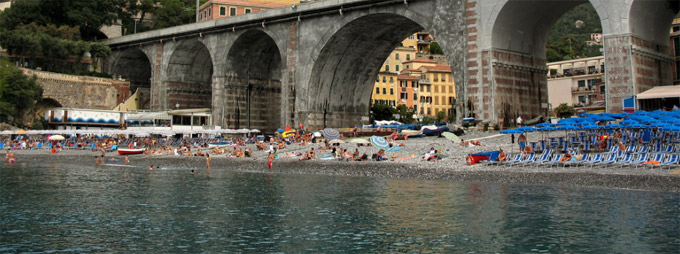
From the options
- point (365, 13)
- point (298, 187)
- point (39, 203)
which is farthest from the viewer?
point (365, 13)

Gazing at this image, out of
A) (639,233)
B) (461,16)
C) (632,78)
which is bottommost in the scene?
(639,233)

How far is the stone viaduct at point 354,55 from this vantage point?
41.6m

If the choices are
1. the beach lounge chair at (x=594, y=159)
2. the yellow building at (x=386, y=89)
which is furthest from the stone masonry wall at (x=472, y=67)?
the yellow building at (x=386, y=89)

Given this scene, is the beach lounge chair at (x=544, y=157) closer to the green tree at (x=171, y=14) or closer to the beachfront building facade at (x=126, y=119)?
the beachfront building facade at (x=126, y=119)

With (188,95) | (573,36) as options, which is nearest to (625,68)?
(188,95)

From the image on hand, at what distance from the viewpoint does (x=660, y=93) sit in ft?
129

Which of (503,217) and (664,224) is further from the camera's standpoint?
(503,217)

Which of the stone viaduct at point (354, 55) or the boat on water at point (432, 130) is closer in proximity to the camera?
the stone viaduct at point (354, 55)

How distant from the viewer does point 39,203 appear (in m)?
26.1

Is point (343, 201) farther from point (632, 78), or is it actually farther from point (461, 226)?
point (632, 78)

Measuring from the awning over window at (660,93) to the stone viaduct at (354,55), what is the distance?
1.99 ft

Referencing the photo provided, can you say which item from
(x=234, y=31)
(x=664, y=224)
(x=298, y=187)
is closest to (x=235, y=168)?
(x=298, y=187)

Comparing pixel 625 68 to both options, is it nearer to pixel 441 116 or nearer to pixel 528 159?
pixel 528 159

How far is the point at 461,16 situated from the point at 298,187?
871 inches
